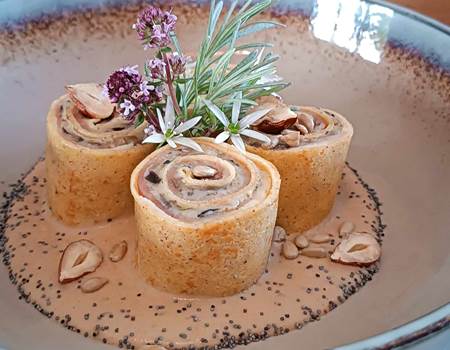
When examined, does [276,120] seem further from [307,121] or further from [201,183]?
[201,183]

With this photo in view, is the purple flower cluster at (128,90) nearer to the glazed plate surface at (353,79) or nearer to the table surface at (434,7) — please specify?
the glazed plate surface at (353,79)

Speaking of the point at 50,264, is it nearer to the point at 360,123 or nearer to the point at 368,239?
the point at 368,239

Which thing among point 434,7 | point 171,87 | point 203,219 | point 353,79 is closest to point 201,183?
point 203,219

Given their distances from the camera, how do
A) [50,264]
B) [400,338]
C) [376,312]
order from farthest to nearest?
[50,264], [376,312], [400,338]

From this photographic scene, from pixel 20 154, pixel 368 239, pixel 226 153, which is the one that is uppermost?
pixel 226 153

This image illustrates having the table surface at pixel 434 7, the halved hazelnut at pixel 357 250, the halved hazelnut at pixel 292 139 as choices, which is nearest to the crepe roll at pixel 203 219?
the halved hazelnut at pixel 292 139

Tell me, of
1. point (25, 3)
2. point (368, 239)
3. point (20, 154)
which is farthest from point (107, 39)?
point (368, 239)
